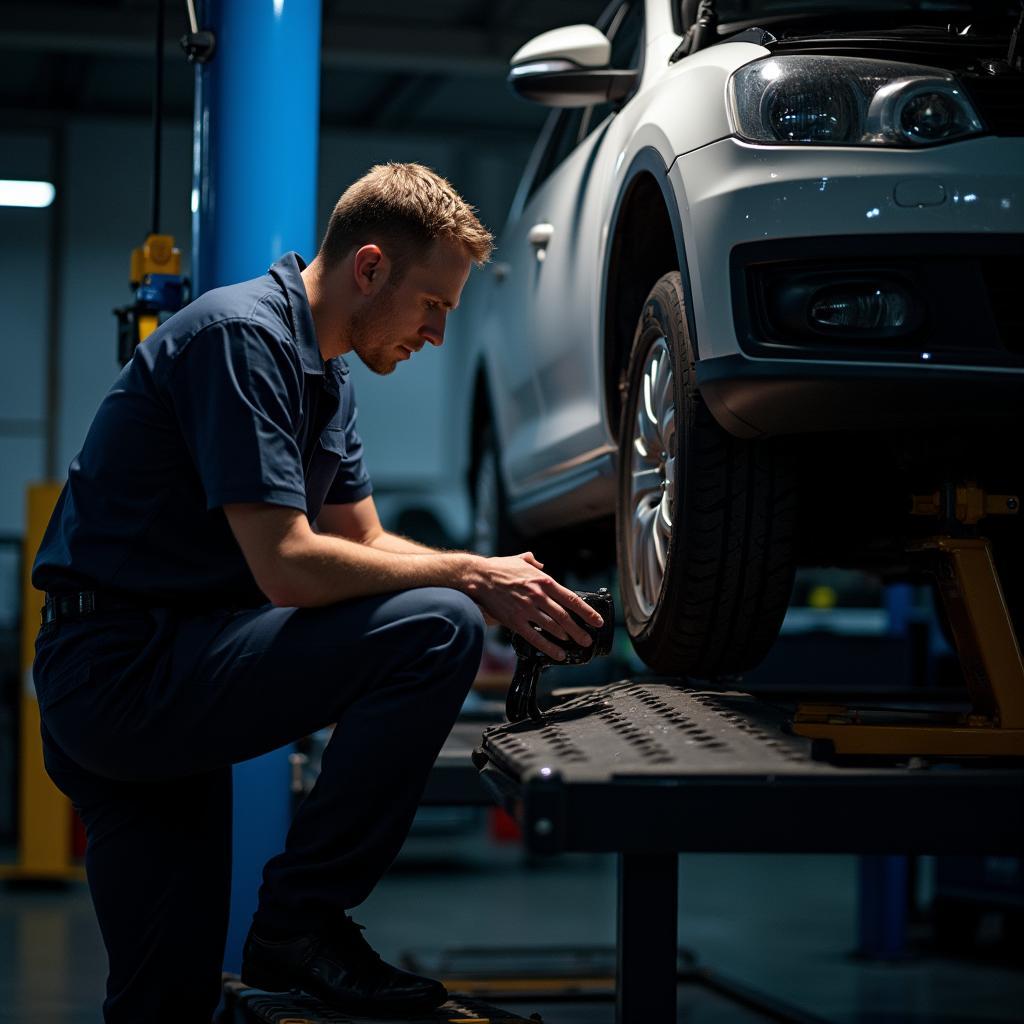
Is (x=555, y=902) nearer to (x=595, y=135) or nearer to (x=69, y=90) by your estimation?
(x=595, y=135)

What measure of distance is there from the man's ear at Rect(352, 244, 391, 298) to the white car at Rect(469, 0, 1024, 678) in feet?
1.51

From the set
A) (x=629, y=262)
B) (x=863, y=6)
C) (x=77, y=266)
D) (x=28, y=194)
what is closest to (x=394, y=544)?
(x=629, y=262)

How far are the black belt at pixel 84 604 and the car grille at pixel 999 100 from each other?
1330 mm

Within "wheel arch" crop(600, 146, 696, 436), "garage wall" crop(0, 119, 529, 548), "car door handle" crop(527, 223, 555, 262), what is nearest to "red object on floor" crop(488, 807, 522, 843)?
"garage wall" crop(0, 119, 529, 548)

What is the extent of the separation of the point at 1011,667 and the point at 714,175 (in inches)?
31.6

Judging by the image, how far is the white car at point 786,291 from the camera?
79.2 inches

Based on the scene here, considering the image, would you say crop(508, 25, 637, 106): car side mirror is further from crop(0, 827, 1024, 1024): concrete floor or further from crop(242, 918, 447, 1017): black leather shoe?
crop(0, 827, 1024, 1024): concrete floor

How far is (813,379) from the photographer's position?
2.04m

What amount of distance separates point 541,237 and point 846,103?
1.44 metres

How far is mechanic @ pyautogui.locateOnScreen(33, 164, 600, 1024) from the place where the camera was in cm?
193

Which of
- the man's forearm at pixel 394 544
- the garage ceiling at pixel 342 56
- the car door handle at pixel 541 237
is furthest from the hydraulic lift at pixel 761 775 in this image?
the garage ceiling at pixel 342 56

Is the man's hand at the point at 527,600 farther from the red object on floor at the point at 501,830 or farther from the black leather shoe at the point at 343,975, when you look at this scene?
the red object on floor at the point at 501,830

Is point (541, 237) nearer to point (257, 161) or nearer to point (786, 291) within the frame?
point (257, 161)

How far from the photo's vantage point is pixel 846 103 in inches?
81.6
